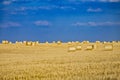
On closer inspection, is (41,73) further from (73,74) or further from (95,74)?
(95,74)

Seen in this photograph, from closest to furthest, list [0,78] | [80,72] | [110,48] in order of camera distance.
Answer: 1. [0,78]
2. [80,72]
3. [110,48]

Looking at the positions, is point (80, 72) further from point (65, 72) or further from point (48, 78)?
point (48, 78)

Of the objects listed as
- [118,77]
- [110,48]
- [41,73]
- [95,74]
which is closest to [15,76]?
[41,73]

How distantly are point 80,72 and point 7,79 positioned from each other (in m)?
3.14

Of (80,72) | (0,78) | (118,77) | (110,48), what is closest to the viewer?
(118,77)

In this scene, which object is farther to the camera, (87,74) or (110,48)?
(110,48)

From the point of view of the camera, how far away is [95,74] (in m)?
12.5

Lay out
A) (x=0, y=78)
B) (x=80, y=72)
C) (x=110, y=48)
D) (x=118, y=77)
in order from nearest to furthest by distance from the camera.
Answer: (x=118, y=77), (x=0, y=78), (x=80, y=72), (x=110, y=48)

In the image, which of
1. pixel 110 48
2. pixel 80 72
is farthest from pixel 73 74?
pixel 110 48

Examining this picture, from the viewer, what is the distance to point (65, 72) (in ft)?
43.0

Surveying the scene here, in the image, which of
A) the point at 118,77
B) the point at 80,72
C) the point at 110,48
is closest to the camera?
the point at 118,77

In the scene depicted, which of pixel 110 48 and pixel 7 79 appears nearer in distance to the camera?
pixel 7 79

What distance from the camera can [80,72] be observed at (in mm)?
13055

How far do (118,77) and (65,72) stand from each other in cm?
263
